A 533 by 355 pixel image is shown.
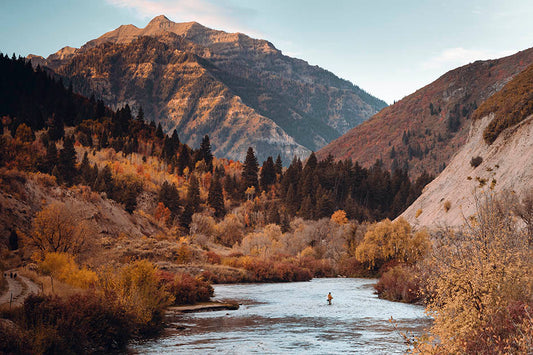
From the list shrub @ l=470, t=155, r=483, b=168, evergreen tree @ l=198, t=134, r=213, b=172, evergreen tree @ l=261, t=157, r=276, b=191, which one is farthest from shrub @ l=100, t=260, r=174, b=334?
evergreen tree @ l=198, t=134, r=213, b=172

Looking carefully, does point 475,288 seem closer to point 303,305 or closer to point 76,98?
point 303,305

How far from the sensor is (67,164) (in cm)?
11050

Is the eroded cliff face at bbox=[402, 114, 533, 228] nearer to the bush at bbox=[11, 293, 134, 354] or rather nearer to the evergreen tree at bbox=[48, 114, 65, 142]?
the bush at bbox=[11, 293, 134, 354]

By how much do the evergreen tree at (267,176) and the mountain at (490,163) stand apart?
7199 cm

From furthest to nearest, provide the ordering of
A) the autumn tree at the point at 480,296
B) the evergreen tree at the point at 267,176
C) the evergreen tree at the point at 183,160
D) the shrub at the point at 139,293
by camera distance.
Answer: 1. the evergreen tree at the point at 267,176
2. the evergreen tree at the point at 183,160
3. the shrub at the point at 139,293
4. the autumn tree at the point at 480,296

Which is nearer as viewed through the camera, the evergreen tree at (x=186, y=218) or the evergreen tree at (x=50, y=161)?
the evergreen tree at (x=50, y=161)

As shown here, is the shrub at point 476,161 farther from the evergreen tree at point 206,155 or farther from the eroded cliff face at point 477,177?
the evergreen tree at point 206,155

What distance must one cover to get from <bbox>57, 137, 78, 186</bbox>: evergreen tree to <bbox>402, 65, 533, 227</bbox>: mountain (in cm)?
7585

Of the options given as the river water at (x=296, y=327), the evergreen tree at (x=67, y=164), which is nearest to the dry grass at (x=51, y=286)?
the river water at (x=296, y=327)

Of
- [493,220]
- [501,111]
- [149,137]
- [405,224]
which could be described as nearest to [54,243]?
[493,220]

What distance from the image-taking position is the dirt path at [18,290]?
27.8 metres

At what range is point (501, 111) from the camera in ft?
262

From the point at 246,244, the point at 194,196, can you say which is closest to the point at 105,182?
the point at 194,196

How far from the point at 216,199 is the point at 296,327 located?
343 ft
